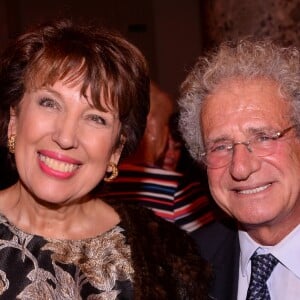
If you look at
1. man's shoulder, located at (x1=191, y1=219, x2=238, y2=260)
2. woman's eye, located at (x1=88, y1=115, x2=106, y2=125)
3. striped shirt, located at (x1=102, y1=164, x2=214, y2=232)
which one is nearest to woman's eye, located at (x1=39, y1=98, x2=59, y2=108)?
woman's eye, located at (x1=88, y1=115, x2=106, y2=125)

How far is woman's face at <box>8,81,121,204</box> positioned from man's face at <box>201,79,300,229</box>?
501 mm

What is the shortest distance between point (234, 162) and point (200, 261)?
21.1 inches

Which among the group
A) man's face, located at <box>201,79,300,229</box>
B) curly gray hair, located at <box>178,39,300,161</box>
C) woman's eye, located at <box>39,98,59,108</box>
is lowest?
man's face, located at <box>201,79,300,229</box>

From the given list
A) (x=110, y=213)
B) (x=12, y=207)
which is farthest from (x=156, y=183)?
(x=12, y=207)

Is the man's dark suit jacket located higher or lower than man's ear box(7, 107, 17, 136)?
lower

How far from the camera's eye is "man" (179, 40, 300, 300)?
2332mm

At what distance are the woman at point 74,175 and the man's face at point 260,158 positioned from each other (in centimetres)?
40

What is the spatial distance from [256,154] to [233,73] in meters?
0.38

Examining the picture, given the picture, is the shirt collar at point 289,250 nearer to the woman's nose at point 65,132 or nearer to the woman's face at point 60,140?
the woman's face at point 60,140

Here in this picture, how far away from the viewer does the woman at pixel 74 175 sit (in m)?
2.35

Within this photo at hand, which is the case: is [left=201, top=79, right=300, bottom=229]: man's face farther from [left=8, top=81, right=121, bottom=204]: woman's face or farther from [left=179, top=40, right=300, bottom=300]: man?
[left=8, top=81, right=121, bottom=204]: woman's face

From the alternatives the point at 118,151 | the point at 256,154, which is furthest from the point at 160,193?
the point at 256,154

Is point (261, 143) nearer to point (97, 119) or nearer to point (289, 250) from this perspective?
point (289, 250)

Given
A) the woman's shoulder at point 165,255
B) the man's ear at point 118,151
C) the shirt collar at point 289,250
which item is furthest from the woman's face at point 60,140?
the shirt collar at point 289,250
